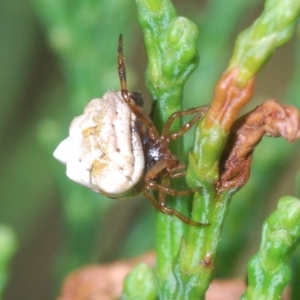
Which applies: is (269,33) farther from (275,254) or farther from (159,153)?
(159,153)

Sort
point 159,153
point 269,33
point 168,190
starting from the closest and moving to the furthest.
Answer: point 269,33 → point 168,190 → point 159,153

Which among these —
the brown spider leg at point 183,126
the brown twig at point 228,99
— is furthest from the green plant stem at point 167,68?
the brown twig at point 228,99

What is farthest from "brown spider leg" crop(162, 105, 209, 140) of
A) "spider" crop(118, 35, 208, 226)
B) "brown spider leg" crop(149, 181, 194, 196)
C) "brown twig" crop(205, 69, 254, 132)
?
"brown twig" crop(205, 69, 254, 132)

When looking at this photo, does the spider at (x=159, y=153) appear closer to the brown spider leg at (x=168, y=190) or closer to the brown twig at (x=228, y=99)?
the brown spider leg at (x=168, y=190)

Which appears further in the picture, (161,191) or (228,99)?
(161,191)

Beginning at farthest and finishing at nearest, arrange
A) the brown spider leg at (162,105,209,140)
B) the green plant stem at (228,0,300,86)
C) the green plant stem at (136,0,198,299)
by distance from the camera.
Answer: the brown spider leg at (162,105,209,140), the green plant stem at (136,0,198,299), the green plant stem at (228,0,300,86)

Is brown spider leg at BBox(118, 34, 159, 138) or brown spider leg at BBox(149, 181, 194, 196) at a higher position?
brown spider leg at BBox(118, 34, 159, 138)

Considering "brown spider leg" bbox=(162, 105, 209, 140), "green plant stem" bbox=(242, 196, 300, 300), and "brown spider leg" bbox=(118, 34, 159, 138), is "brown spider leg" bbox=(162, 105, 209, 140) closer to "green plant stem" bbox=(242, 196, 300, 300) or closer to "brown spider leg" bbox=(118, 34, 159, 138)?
"brown spider leg" bbox=(118, 34, 159, 138)

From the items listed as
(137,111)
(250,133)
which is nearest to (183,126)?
(137,111)
